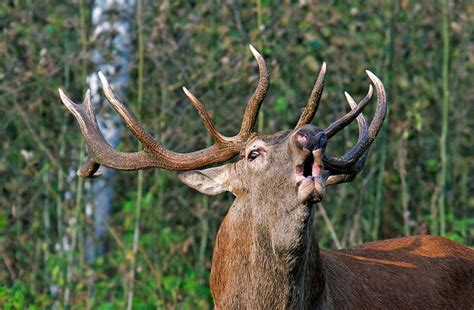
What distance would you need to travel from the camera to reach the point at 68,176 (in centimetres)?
917

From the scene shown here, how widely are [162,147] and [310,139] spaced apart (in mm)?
1064

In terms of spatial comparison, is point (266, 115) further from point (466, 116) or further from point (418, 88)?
point (466, 116)

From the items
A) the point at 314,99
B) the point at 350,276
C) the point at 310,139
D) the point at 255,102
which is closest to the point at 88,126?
the point at 255,102

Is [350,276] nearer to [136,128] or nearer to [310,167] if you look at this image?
[310,167]

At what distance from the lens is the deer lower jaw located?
18.1ft

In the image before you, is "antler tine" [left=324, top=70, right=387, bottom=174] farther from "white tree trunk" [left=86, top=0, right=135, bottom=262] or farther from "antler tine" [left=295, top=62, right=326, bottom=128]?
"white tree trunk" [left=86, top=0, right=135, bottom=262]

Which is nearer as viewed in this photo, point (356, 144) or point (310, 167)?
point (310, 167)

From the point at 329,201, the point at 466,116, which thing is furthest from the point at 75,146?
the point at 466,116

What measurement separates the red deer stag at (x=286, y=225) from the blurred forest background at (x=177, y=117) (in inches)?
65.6

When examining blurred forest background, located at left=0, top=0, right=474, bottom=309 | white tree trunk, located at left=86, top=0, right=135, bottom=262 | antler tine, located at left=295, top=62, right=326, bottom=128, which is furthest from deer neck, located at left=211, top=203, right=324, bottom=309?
white tree trunk, located at left=86, top=0, right=135, bottom=262

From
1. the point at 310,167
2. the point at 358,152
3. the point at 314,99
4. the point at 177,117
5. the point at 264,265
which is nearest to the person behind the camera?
the point at 310,167

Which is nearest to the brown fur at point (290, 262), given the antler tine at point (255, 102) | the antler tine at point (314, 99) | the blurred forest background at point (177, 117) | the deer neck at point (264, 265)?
the deer neck at point (264, 265)

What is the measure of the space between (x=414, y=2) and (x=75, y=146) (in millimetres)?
3421

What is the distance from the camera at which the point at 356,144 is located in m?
6.50
